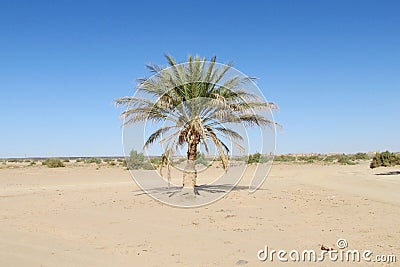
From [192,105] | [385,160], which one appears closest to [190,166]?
[192,105]

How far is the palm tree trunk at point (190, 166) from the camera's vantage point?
17.8 metres

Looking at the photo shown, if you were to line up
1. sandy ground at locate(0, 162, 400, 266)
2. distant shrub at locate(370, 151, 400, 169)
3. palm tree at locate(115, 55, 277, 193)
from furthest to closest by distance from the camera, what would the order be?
distant shrub at locate(370, 151, 400, 169)
palm tree at locate(115, 55, 277, 193)
sandy ground at locate(0, 162, 400, 266)

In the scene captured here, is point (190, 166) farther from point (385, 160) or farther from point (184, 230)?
point (385, 160)

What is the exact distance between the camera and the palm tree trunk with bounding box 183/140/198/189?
17.8 m

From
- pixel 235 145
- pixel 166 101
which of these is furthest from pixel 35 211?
pixel 235 145

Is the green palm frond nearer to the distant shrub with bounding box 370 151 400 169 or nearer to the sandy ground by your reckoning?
the sandy ground

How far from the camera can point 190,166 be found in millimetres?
17984

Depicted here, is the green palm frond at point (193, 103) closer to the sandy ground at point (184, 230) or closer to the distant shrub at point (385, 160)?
the sandy ground at point (184, 230)

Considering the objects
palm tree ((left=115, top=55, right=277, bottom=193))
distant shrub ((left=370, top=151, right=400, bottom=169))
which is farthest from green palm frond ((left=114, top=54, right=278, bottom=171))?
distant shrub ((left=370, top=151, right=400, bottom=169))

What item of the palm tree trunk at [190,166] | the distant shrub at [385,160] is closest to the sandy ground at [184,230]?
the palm tree trunk at [190,166]

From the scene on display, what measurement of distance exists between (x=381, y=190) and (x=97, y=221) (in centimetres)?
1619

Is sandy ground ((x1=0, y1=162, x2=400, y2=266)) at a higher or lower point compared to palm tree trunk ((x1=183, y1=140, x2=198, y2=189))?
lower

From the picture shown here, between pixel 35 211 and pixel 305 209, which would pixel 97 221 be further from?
pixel 305 209

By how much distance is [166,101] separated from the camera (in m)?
17.5
